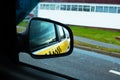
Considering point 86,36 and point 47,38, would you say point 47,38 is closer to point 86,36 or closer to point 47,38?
point 47,38

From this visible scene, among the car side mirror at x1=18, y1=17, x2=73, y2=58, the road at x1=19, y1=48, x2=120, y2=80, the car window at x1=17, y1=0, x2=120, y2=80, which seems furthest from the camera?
the road at x1=19, y1=48, x2=120, y2=80

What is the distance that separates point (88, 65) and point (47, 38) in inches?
87.5

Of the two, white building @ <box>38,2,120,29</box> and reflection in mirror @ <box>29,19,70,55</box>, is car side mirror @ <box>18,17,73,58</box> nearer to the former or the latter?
reflection in mirror @ <box>29,19,70,55</box>

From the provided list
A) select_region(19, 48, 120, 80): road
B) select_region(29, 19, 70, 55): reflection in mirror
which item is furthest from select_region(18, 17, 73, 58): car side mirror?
select_region(19, 48, 120, 80): road

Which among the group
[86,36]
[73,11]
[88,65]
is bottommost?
[88,65]

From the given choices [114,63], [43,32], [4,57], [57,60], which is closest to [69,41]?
[43,32]

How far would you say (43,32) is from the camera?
113 cm

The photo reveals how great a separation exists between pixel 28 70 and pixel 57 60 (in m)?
2.07

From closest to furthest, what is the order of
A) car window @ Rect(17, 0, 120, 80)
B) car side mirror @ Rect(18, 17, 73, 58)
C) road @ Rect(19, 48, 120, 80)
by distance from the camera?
car side mirror @ Rect(18, 17, 73, 58)
car window @ Rect(17, 0, 120, 80)
road @ Rect(19, 48, 120, 80)

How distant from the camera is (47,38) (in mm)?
1121

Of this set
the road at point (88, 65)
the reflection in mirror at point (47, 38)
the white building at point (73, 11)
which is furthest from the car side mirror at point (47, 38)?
the road at point (88, 65)

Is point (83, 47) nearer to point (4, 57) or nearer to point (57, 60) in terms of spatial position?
point (57, 60)

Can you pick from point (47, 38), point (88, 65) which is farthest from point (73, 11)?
point (47, 38)

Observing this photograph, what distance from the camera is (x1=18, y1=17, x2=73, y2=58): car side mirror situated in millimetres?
1047
